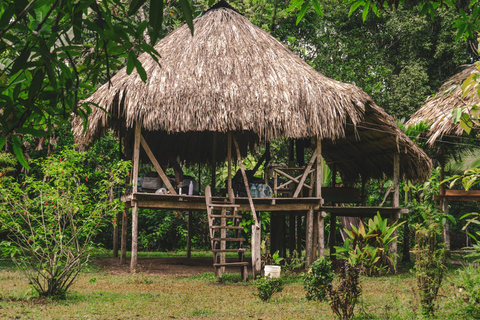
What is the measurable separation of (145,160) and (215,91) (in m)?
3.90

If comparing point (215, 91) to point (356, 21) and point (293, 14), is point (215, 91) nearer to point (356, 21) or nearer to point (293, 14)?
point (293, 14)

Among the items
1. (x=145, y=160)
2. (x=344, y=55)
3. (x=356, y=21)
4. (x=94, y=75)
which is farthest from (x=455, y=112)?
(x=356, y=21)

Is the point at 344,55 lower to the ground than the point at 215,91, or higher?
higher

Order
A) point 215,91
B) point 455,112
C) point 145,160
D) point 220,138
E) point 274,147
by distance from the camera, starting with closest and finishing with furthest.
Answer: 1. point 455,112
2. point 215,91
3. point 145,160
4. point 220,138
5. point 274,147

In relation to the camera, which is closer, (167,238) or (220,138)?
(220,138)

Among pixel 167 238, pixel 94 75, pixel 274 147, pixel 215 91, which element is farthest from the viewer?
pixel 274 147

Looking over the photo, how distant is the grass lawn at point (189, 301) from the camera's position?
5172 millimetres

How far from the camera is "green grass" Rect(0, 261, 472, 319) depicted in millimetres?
5176

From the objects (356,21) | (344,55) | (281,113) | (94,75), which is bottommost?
(94,75)

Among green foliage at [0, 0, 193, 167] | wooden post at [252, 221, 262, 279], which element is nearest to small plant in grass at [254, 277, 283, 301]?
wooden post at [252, 221, 262, 279]

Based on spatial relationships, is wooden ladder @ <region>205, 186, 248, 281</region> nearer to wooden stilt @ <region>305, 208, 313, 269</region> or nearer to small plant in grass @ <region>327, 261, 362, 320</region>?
wooden stilt @ <region>305, 208, 313, 269</region>

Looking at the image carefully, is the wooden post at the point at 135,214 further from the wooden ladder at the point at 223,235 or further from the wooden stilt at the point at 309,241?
the wooden stilt at the point at 309,241

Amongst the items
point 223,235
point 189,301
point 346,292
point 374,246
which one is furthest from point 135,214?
point 346,292

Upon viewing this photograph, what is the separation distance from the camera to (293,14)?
47.0 ft
